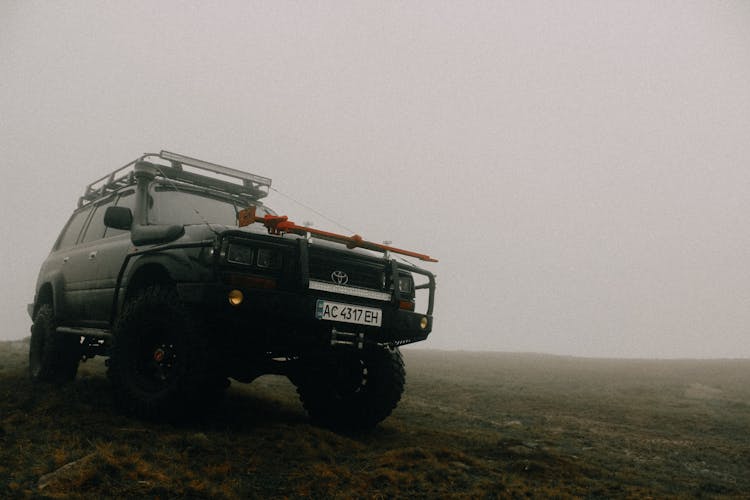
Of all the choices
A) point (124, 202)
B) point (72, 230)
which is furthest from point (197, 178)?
point (72, 230)

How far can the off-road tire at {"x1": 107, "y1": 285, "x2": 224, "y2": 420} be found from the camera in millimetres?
3639

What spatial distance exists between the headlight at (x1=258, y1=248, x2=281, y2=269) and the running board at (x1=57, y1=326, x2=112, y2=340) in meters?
1.83

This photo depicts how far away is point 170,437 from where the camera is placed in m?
3.45

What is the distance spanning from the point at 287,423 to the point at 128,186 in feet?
9.44

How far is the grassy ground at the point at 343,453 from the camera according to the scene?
286 cm

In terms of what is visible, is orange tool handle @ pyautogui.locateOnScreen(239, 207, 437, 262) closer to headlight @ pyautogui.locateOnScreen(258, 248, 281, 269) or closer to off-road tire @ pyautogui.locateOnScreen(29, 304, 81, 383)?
headlight @ pyautogui.locateOnScreen(258, 248, 281, 269)

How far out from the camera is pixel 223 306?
356 cm

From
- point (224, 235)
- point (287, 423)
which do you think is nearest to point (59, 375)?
point (287, 423)

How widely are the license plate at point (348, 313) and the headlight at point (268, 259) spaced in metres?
0.42

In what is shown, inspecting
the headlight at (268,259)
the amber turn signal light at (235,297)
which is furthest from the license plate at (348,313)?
the amber turn signal light at (235,297)

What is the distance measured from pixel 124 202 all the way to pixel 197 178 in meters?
0.77

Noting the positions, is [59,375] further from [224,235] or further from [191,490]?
[191,490]

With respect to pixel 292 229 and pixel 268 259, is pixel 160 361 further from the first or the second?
pixel 292 229

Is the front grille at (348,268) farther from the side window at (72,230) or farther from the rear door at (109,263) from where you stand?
the side window at (72,230)
